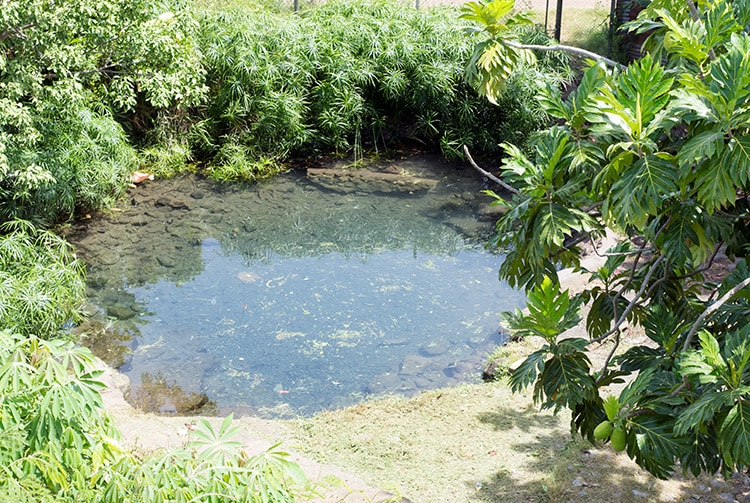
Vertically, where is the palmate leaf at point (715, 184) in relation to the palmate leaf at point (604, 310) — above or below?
above

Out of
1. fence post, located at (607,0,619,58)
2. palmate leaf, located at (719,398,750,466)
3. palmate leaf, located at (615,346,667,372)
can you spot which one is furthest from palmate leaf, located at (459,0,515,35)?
fence post, located at (607,0,619,58)

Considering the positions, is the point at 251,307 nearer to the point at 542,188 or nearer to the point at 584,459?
the point at 584,459

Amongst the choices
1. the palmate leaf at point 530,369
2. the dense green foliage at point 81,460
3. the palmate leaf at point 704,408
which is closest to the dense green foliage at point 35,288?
the dense green foliage at point 81,460

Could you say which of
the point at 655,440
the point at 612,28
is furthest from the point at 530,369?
the point at 612,28

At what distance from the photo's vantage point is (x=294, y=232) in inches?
358

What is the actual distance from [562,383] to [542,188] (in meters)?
0.83

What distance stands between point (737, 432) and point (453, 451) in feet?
→ 8.05

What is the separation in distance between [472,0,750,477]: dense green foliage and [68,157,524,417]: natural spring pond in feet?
9.47

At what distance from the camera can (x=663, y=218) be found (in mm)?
A: 3420

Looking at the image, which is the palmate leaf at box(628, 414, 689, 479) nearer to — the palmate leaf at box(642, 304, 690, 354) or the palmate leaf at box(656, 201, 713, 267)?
the palmate leaf at box(642, 304, 690, 354)

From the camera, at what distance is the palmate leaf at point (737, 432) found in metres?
2.45

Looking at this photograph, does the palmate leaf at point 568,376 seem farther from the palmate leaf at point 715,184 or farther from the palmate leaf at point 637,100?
the palmate leaf at point 637,100

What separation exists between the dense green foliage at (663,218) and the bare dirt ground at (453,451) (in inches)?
37.0

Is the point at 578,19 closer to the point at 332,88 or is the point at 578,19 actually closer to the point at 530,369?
the point at 332,88
